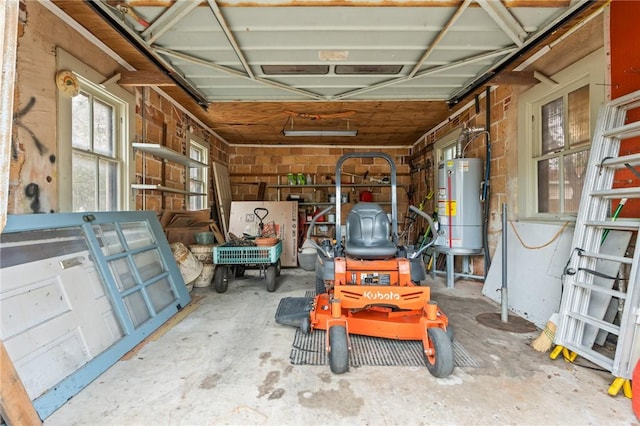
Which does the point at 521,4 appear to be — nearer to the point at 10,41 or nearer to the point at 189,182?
the point at 10,41

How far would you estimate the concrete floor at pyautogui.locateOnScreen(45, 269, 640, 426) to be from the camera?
4.99 feet

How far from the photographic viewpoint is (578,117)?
8.94 feet

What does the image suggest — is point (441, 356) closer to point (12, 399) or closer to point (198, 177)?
point (12, 399)

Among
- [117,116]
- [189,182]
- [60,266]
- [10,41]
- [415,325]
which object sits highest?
[117,116]

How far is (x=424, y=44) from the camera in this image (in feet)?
8.28

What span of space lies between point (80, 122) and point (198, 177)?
2.71 metres

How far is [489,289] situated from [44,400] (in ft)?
13.6

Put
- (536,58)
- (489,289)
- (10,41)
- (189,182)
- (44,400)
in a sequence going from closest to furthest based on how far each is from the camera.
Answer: (10,41) → (44,400) → (536,58) → (489,289) → (189,182)

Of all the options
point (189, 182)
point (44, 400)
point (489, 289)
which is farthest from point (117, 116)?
point (489, 289)

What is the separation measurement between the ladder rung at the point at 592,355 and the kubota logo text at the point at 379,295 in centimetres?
126

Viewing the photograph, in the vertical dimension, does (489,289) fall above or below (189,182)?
below

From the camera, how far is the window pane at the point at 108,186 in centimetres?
290

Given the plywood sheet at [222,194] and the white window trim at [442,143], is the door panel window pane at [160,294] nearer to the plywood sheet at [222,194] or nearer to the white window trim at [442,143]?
the plywood sheet at [222,194]

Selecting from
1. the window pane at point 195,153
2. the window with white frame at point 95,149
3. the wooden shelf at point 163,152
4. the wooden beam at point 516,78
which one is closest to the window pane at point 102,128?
the window with white frame at point 95,149
